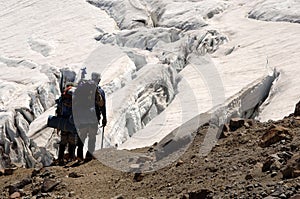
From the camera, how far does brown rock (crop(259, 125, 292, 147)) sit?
8.66m

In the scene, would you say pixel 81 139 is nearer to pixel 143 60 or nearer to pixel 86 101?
pixel 86 101

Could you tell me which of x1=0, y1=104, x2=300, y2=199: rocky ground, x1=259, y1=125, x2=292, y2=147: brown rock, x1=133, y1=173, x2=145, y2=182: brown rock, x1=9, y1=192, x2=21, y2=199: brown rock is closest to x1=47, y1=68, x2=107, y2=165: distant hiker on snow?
x1=0, y1=104, x2=300, y2=199: rocky ground

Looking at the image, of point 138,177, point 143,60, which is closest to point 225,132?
point 138,177

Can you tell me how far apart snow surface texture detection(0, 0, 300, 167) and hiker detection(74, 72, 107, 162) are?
4.20 m

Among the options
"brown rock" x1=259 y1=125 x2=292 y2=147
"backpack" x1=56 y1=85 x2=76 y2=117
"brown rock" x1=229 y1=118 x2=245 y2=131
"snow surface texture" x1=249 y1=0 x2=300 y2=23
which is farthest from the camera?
"snow surface texture" x1=249 y1=0 x2=300 y2=23

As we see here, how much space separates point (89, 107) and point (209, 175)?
3.89 meters

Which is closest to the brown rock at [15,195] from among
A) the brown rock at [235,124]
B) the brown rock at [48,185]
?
the brown rock at [48,185]

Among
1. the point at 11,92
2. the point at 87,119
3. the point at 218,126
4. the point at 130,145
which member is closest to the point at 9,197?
the point at 87,119

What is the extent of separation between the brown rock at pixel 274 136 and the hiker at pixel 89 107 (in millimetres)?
3552

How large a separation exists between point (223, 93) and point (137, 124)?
3733 mm

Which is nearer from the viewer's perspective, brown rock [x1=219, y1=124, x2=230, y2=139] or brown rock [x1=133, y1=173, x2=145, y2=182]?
brown rock [x1=133, y1=173, x2=145, y2=182]

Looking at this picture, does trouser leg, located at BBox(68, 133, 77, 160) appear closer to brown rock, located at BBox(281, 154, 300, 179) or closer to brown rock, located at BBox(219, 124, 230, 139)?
brown rock, located at BBox(219, 124, 230, 139)

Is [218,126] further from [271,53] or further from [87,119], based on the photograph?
[271,53]

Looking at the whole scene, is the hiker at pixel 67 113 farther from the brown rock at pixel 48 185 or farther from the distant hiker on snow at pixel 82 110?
the brown rock at pixel 48 185
